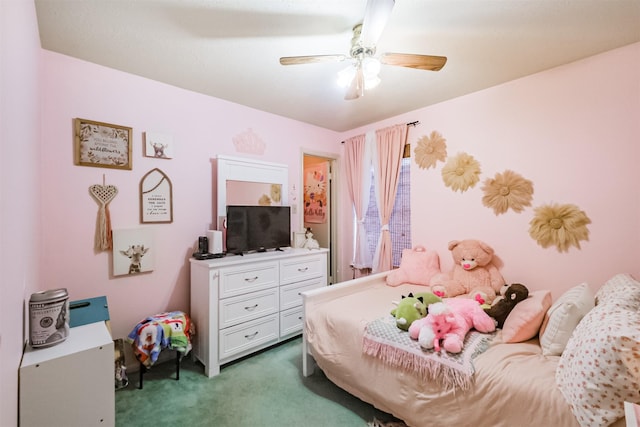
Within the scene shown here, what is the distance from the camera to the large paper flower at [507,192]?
93.8 inches

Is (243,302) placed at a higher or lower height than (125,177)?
lower

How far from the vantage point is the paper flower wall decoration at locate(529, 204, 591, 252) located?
2.12 m

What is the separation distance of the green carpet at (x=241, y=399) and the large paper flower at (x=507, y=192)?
203 cm

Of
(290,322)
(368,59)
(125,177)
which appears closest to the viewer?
(368,59)

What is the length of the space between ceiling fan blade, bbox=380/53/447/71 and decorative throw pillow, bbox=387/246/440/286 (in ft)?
6.08

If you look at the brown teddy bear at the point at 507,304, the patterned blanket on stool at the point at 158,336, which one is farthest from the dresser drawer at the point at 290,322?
the brown teddy bear at the point at 507,304

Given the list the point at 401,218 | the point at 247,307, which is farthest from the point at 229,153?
the point at 401,218

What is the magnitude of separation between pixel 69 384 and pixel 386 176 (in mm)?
3108

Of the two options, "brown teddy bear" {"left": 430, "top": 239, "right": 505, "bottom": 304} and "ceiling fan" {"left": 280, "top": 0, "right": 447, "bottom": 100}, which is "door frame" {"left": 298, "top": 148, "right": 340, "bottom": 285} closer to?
"brown teddy bear" {"left": 430, "top": 239, "right": 505, "bottom": 304}

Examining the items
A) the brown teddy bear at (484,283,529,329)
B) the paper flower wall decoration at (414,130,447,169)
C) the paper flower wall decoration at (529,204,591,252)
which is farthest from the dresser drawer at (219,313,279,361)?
the paper flower wall decoration at (529,204,591,252)

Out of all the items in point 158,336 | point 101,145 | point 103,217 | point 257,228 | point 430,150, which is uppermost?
point 430,150

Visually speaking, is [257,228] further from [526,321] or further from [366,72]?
[526,321]

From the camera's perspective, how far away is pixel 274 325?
258 cm

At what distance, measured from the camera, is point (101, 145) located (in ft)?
6.89
